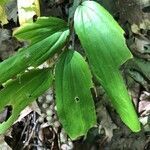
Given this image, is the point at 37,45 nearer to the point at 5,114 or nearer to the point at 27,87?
the point at 27,87

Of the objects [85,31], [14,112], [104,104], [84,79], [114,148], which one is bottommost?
[114,148]

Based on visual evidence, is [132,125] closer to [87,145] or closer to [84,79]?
[84,79]

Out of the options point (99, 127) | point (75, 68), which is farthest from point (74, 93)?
point (99, 127)

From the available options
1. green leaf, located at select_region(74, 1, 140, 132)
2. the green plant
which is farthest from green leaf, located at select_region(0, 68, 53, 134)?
green leaf, located at select_region(74, 1, 140, 132)

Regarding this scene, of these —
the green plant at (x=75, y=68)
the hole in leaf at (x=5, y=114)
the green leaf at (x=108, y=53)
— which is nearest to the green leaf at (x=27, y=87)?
the green plant at (x=75, y=68)

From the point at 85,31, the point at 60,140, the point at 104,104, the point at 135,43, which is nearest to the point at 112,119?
the point at 104,104

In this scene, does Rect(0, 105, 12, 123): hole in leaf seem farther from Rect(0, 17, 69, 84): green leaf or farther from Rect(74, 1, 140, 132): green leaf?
Rect(74, 1, 140, 132): green leaf

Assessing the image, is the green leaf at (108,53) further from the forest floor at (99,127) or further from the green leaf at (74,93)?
the forest floor at (99,127)
